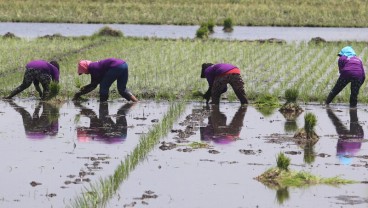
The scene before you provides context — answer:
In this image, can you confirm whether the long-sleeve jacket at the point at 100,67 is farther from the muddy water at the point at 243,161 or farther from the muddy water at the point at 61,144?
the muddy water at the point at 243,161

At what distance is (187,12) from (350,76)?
2044 cm

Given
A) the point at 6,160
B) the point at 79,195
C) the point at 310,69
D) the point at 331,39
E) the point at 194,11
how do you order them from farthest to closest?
the point at 194,11
the point at 331,39
the point at 310,69
the point at 6,160
the point at 79,195

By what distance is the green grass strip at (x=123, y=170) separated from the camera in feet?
31.5

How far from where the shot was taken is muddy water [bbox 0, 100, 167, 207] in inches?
407

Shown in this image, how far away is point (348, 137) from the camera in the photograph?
13648mm

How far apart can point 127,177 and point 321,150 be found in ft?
9.81

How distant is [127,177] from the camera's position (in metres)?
10.9

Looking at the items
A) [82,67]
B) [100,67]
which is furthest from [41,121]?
[100,67]

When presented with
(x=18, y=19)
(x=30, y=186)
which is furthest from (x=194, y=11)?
(x=30, y=186)

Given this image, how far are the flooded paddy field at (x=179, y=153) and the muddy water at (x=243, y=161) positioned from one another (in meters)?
0.01

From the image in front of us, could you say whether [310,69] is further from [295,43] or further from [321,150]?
[321,150]

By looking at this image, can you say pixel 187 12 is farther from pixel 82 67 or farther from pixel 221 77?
pixel 82 67

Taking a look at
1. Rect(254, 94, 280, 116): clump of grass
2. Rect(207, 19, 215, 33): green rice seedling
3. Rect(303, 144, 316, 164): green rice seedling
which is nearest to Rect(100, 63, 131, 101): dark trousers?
Rect(254, 94, 280, 116): clump of grass

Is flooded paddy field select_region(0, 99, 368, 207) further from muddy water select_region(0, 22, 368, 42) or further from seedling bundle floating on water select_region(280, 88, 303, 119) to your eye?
muddy water select_region(0, 22, 368, 42)
